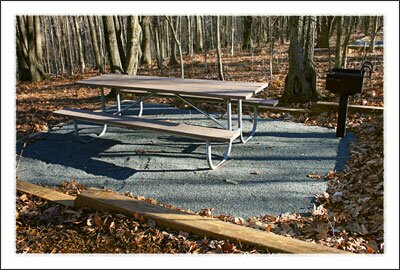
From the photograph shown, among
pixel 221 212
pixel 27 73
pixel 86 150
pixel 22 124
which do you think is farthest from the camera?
pixel 27 73

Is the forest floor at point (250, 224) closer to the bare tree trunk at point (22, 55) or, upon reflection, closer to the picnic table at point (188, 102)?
the picnic table at point (188, 102)

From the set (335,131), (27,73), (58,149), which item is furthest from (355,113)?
(27,73)

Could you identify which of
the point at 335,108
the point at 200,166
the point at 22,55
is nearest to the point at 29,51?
the point at 22,55

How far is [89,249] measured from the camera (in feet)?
9.74

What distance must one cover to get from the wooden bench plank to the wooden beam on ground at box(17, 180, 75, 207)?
1.53 metres

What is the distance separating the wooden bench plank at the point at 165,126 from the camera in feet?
14.7

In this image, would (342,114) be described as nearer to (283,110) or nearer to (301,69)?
(283,110)

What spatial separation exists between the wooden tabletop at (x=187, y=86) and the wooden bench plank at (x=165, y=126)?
18.1 inches

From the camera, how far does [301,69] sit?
714 cm

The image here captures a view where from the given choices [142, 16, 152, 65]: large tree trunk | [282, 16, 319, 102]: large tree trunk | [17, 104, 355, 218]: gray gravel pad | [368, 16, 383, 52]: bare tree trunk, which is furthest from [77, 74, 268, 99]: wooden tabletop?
[142, 16, 152, 65]: large tree trunk

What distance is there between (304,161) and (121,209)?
2.57 m

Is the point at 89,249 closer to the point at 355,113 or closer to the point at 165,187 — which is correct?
the point at 165,187

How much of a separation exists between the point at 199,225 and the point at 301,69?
500cm

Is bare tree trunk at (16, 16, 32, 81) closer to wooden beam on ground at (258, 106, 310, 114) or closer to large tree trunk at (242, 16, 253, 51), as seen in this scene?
large tree trunk at (242, 16, 253, 51)
